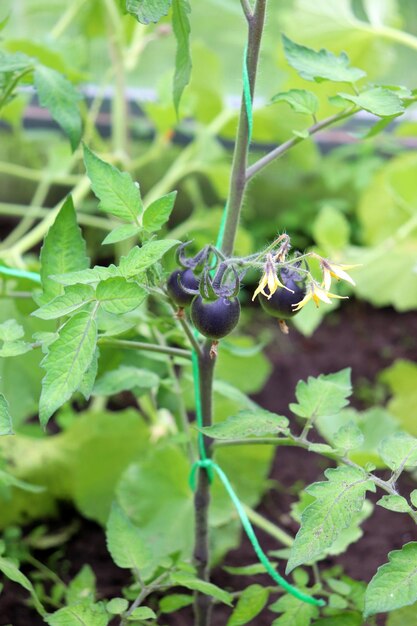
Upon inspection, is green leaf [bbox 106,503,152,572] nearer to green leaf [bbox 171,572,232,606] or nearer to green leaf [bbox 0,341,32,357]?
green leaf [bbox 171,572,232,606]

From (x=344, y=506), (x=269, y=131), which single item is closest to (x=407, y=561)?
(x=344, y=506)

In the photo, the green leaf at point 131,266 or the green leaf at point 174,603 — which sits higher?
the green leaf at point 131,266

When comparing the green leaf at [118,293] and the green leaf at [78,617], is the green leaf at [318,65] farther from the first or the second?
the green leaf at [78,617]

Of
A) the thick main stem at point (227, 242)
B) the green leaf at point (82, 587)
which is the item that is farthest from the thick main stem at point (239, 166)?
the green leaf at point (82, 587)

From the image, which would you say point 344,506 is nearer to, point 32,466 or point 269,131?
point 32,466

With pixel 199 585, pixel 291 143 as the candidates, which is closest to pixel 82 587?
pixel 199 585

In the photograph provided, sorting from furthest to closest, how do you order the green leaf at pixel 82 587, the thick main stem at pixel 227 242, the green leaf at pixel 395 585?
the green leaf at pixel 82 587 → the thick main stem at pixel 227 242 → the green leaf at pixel 395 585
